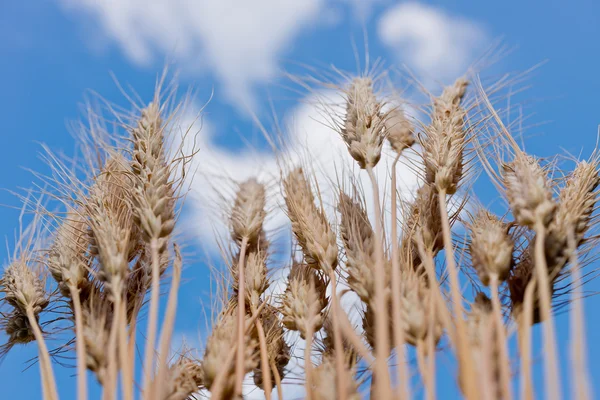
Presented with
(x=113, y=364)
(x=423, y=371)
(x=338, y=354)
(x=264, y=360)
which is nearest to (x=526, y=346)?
(x=423, y=371)

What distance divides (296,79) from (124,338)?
55.6 inches

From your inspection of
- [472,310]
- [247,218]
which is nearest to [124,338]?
[247,218]

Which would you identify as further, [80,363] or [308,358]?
[308,358]

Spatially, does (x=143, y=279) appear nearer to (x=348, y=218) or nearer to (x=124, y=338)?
(x=124, y=338)

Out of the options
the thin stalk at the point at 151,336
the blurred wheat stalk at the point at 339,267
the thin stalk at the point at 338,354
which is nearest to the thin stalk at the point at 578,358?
the blurred wheat stalk at the point at 339,267

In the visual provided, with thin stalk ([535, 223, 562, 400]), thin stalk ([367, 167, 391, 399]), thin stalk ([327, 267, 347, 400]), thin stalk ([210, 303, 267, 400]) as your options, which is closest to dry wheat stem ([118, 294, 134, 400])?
thin stalk ([210, 303, 267, 400])

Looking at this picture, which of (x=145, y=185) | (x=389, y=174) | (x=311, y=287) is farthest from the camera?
(x=389, y=174)

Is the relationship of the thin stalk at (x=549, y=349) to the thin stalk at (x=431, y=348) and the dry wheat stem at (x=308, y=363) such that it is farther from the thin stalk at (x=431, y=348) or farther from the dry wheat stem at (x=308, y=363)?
the dry wheat stem at (x=308, y=363)

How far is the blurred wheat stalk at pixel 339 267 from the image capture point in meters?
1.56

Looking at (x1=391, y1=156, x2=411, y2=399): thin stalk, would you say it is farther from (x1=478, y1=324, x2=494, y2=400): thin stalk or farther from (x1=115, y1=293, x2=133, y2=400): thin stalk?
(x1=115, y1=293, x2=133, y2=400): thin stalk

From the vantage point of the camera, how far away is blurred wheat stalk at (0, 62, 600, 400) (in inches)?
61.3

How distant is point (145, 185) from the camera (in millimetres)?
1951

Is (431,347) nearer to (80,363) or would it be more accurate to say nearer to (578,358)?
(578,358)

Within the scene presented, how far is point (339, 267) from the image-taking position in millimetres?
2139
